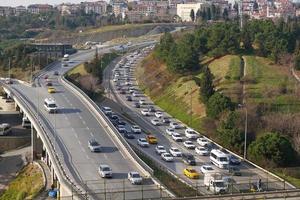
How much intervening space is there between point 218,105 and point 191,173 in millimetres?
10677

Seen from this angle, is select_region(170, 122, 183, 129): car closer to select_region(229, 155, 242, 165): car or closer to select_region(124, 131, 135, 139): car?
select_region(124, 131, 135, 139): car

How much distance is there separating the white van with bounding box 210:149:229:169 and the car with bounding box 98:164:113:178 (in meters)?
6.58

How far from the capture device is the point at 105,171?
28.5 m

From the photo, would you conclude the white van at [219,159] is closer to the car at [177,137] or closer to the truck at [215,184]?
the truck at [215,184]

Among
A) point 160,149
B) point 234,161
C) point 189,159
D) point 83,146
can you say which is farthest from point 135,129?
point 234,161

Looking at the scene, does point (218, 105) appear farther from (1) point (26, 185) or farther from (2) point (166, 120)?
(1) point (26, 185)

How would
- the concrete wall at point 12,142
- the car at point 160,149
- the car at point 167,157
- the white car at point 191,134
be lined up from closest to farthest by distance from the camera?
the car at point 167,157 → the car at point 160,149 → the white car at point 191,134 → the concrete wall at point 12,142

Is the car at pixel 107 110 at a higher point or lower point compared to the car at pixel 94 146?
lower

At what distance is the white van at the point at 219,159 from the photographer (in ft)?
107

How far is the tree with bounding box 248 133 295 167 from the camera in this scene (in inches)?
1253

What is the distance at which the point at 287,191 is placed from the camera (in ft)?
78.3

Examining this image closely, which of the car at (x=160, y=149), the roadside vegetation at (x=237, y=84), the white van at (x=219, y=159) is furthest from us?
the car at (x=160, y=149)

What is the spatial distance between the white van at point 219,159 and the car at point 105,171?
6.58m

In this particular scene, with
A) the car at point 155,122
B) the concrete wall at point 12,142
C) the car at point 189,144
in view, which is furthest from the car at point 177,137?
the concrete wall at point 12,142
